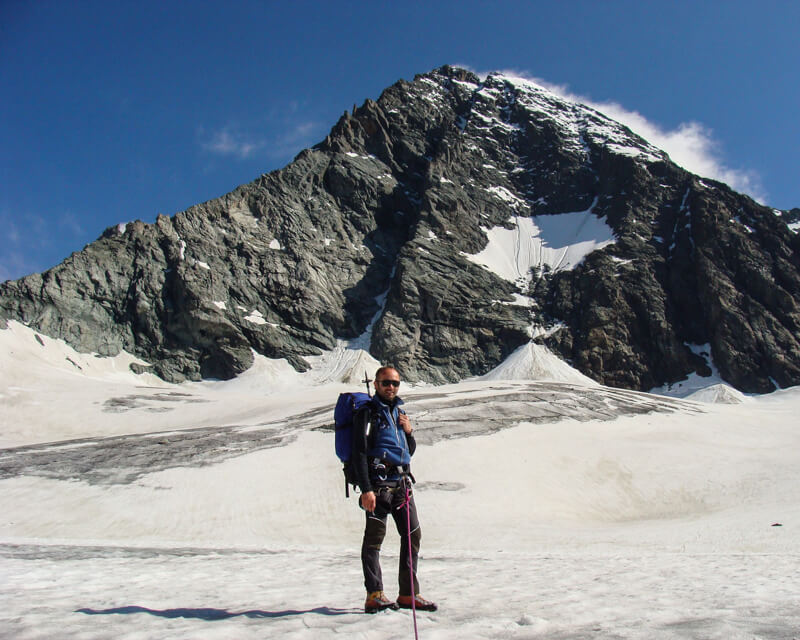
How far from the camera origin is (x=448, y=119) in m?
140

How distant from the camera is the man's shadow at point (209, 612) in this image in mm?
4559

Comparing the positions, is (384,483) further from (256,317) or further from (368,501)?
(256,317)

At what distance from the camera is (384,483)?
5.14 meters

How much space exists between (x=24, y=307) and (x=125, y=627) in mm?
82451

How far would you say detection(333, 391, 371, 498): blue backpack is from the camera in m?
5.12

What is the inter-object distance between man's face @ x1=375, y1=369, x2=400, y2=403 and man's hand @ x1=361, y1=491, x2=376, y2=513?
1.02 m

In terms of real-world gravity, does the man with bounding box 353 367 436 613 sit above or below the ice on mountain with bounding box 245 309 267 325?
below

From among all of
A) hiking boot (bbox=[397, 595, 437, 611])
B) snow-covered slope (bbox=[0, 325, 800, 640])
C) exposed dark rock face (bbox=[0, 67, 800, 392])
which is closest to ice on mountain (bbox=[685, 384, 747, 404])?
exposed dark rock face (bbox=[0, 67, 800, 392])

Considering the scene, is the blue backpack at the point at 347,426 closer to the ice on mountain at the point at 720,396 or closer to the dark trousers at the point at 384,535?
the dark trousers at the point at 384,535

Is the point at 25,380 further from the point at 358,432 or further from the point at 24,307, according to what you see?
the point at 358,432

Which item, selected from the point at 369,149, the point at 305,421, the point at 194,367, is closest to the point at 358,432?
the point at 305,421

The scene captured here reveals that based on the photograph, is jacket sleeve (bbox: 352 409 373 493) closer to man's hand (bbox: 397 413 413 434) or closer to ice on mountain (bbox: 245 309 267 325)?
man's hand (bbox: 397 413 413 434)

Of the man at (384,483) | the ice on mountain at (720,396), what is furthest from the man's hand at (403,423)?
the ice on mountain at (720,396)

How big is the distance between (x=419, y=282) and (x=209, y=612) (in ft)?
280
